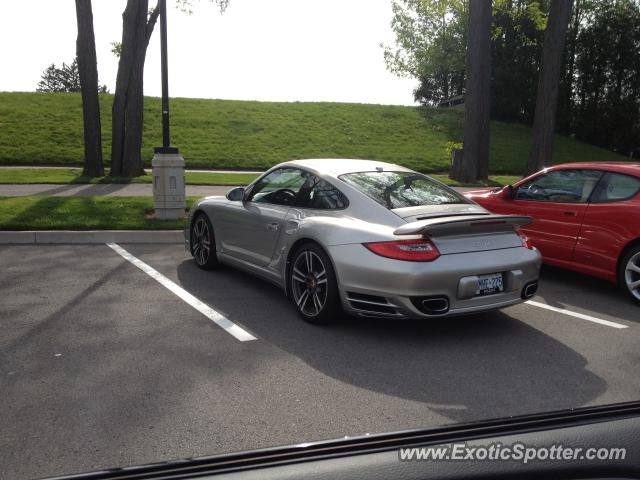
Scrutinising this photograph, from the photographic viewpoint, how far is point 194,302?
5855 mm

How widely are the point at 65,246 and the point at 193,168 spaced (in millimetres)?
16065

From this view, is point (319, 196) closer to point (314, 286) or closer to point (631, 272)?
point (314, 286)

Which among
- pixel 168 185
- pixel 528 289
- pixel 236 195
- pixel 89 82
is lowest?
pixel 528 289

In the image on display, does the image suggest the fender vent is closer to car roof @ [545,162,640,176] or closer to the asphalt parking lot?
the asphalt parking lot

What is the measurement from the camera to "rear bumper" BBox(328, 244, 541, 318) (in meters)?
4.60

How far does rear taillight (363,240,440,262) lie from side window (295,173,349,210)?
0.78 m

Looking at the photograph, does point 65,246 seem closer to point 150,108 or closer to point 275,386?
point 275,386

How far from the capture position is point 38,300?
19.0 feet

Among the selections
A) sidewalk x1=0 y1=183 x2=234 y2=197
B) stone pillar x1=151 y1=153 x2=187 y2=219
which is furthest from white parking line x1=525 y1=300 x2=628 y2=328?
sidewalk x1=0 y1=183 x2=234 y2=197

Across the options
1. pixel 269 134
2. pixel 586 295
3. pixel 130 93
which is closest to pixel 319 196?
pixel 586 295

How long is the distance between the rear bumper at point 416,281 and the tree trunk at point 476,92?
14.7m

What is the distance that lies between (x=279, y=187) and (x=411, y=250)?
6.60 ft

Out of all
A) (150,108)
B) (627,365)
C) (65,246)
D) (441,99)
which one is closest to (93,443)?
(627,365)

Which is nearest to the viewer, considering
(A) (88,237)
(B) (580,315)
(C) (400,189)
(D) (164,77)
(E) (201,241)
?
(C) (400,189)
